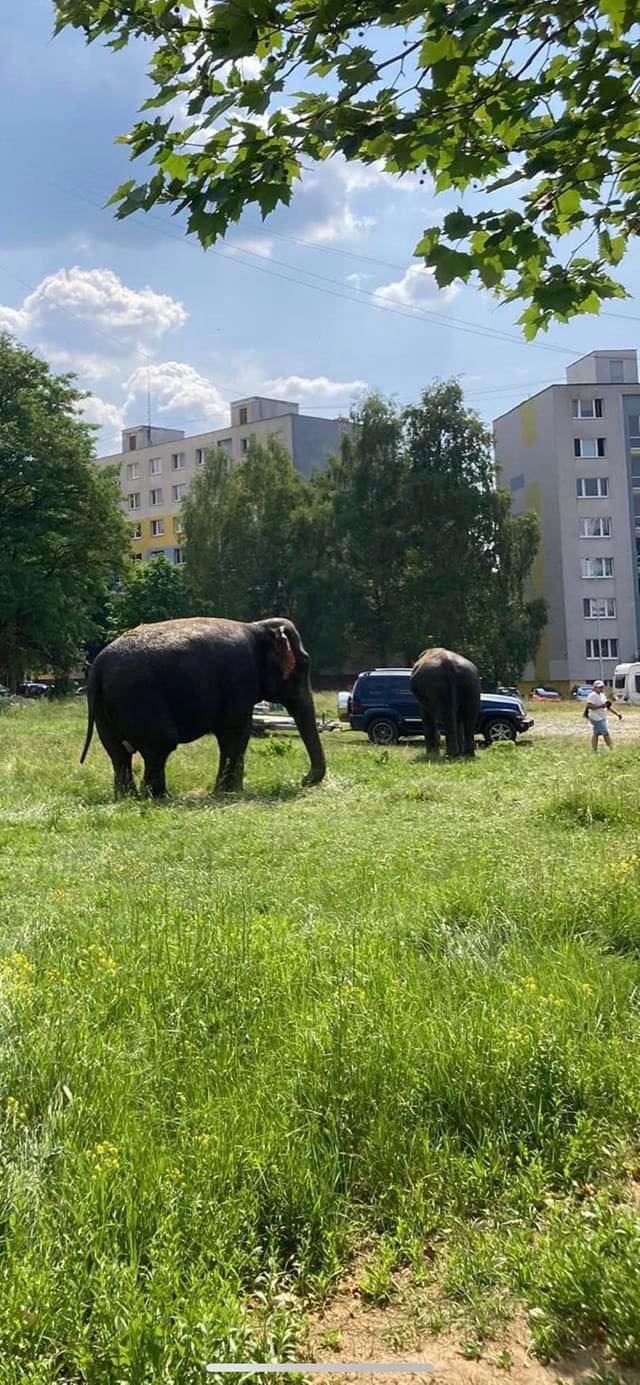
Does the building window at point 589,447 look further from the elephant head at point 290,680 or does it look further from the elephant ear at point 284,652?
the elephant ear at point 284,652

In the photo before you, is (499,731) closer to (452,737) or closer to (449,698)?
(449,698)

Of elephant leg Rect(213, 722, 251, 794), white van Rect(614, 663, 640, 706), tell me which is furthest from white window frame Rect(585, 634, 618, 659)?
elephant leg Rect(213, 722, 251, 794)

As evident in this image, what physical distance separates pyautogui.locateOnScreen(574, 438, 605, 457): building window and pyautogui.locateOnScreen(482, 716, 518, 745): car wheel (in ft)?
128

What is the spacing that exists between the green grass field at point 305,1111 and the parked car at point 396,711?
21.8 m

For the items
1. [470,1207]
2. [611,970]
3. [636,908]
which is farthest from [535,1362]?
[636,908]

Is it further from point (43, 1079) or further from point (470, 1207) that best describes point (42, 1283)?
point (470, 1207)

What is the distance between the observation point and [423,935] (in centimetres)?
652

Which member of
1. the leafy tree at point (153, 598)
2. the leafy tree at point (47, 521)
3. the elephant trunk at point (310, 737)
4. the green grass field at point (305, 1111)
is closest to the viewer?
the green grass field at point (305, 1111)

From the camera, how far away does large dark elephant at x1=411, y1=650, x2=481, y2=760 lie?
76.7ft

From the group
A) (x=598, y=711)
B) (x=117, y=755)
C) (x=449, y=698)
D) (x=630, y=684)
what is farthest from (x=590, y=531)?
(x=117, y=755)

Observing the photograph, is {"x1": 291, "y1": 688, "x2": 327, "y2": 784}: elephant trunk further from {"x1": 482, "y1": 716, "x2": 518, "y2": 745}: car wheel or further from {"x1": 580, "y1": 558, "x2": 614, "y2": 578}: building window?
{"x1": 580, "y1": 558, "x2": 614, "y2": 578}: building window

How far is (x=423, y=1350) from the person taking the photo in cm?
313

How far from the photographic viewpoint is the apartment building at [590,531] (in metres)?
63.9

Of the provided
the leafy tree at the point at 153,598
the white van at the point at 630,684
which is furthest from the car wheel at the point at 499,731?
the leafy tree at the point at 153,598
